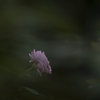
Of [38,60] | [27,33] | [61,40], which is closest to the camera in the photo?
[38,60]

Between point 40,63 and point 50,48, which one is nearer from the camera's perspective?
point 40,63

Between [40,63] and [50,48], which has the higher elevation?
[50,48]

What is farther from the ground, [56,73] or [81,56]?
[81,56]

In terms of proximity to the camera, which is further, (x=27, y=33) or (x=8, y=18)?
(x=27, y=33)

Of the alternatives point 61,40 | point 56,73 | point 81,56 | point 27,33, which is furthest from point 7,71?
point 81,56

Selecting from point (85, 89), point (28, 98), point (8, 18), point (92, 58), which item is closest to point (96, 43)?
point (92, 58)

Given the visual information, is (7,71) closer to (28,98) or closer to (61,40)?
(28,98)

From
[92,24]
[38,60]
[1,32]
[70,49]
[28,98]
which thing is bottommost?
[28,98]

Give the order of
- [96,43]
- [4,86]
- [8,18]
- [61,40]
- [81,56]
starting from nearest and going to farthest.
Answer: [4,86] → [8,18] → [61,40] → [81,56] → [96,43]
